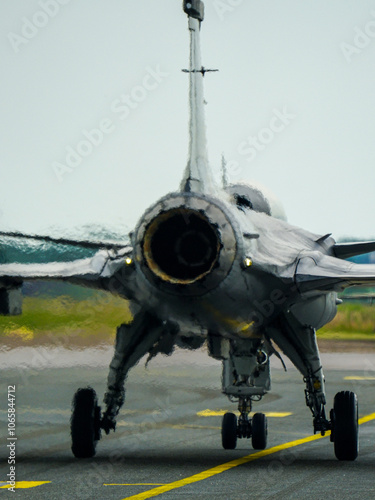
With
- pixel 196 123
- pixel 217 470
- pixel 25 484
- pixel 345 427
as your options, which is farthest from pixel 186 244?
pixel 345 427

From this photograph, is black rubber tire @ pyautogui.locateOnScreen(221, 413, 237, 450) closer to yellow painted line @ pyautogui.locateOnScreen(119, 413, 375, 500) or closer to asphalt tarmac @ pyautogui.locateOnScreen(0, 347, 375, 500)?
asphalt tarmac @ pyautogui.locateOnScreen(0, 347, 375, 500)

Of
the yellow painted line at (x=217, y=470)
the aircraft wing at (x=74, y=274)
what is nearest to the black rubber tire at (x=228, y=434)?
Result: the yellow painted line at (x=217, y=470)

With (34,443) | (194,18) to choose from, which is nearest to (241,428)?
(34,443)

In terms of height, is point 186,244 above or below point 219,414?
above

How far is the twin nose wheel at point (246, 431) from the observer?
19281 millimetres

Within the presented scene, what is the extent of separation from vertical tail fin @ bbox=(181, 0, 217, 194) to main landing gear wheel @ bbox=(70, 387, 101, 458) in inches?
148

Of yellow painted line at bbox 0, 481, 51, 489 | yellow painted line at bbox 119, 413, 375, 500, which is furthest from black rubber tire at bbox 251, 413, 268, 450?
yellow painted line at bbox 0, 481, 51, 489

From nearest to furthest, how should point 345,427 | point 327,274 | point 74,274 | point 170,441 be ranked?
point 327,274 < point 345,427 < point 74,274 < point 170,441

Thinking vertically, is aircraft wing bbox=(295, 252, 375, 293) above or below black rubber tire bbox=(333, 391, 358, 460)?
above

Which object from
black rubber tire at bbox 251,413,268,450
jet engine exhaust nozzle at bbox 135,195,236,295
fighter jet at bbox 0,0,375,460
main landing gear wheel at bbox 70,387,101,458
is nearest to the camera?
jet engine exhaust nozzle at bbox 135,195,236,295

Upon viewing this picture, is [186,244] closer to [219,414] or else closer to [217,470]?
[217,470]

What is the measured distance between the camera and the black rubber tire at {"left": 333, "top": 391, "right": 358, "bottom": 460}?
17.1 m

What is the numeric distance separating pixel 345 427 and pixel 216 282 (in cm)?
329

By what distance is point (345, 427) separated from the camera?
1716 cm
